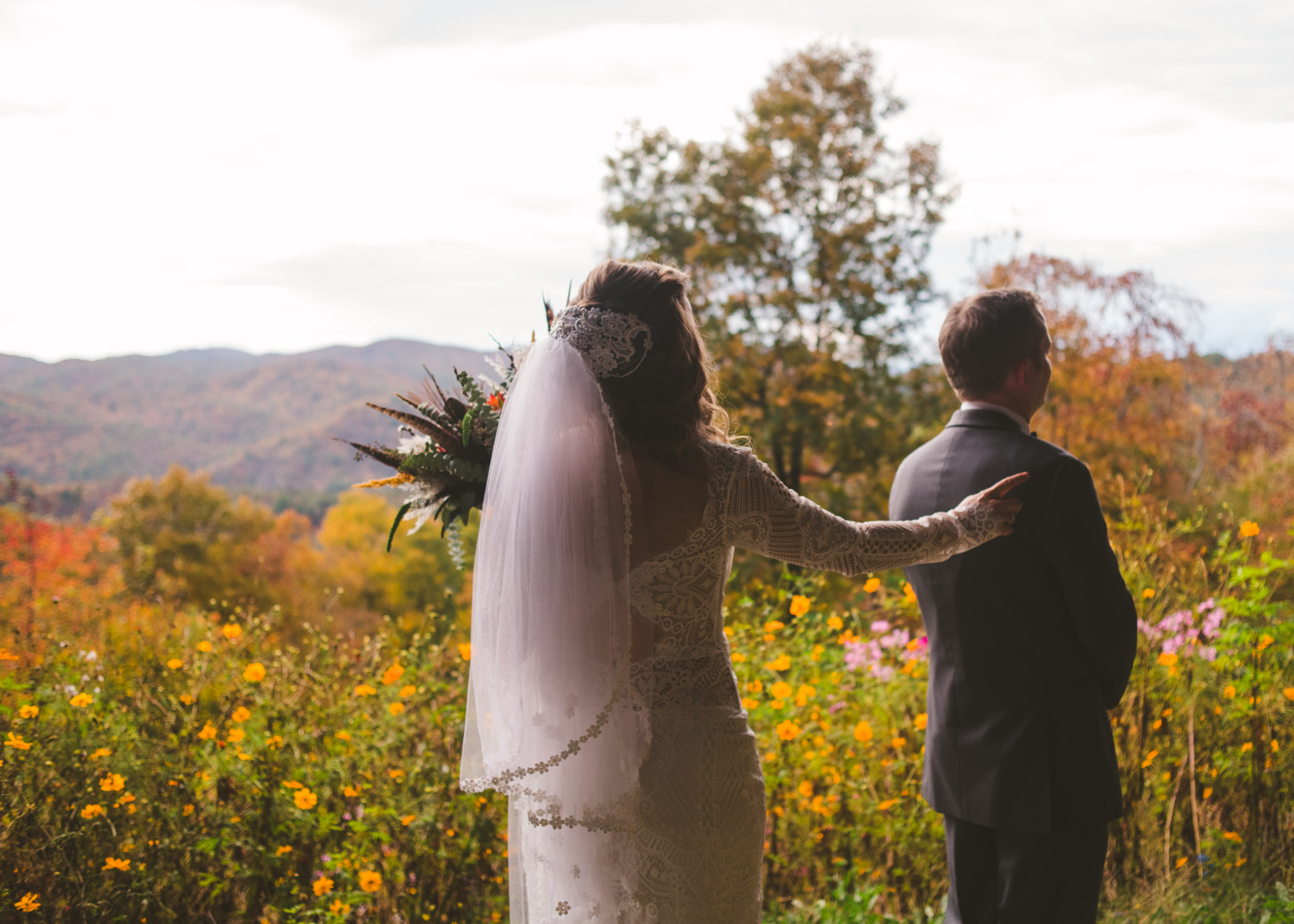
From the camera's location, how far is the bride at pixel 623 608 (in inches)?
62.5

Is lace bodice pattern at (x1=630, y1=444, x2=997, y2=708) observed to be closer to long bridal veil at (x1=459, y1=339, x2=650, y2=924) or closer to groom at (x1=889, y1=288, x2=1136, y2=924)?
long bridal veil at (x1=459, y1=339, x2=650, y2=924)

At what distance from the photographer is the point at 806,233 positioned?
10930mm

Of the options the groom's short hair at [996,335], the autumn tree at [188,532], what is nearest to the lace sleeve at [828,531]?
the groom's short hair at [996,335]

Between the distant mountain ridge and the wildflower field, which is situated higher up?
the distant mountain ridge

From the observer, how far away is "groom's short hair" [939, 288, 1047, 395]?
195cm

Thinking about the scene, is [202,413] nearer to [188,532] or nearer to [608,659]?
[188,532]

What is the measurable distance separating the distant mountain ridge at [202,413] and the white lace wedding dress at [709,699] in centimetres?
1798

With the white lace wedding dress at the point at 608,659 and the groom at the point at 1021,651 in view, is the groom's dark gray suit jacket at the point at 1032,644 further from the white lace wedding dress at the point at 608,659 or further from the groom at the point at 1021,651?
the white lace wedding dress at the point at 608,659

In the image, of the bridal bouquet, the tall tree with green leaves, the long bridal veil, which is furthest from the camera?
the tall tree with green leaves

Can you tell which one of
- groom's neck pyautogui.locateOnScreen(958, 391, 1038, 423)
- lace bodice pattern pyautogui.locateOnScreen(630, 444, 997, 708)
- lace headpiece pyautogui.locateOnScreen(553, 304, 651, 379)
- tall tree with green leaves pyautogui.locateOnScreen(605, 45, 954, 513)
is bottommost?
lace bodice pattern pyautogui.locateOnScreen(630, 444, 997, 708)

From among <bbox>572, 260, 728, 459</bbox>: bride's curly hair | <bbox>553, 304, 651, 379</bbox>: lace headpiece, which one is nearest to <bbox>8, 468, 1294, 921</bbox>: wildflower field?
<bbox>572, 260, 728, 459</bbox>: bride's curly hair

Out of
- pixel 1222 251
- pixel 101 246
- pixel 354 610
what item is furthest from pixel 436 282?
pixel 354 610

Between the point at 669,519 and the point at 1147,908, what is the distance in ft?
7.58

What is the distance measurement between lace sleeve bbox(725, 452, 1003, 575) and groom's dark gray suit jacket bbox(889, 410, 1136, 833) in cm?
13
